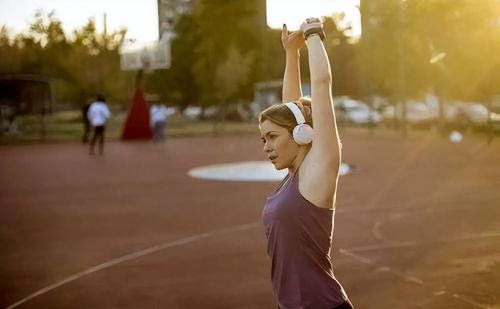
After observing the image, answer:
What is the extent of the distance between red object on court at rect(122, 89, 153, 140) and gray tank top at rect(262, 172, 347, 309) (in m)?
31.2

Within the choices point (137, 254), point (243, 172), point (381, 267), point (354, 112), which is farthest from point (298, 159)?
point (354, 112)

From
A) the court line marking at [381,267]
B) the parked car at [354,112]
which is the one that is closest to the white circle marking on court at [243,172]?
the court line marking at [381,267]

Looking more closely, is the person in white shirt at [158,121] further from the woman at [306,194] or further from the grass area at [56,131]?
the woman at [306,194]

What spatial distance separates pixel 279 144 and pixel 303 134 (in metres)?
0.11

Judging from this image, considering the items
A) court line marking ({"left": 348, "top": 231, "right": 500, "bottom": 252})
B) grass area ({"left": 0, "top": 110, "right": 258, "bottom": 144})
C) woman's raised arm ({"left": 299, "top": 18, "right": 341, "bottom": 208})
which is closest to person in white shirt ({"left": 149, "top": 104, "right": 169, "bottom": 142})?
grass area ({"left": 0, "top": 110, "right": 258, "bottom": 144})

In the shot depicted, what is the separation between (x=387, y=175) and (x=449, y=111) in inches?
684

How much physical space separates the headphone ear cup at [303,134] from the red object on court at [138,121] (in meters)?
31.2

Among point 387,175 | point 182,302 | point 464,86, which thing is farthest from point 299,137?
point 464,86

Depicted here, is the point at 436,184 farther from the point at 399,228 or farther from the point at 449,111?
the point at 449,111

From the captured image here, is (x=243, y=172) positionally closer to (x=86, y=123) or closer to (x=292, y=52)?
(x=292, y=52)

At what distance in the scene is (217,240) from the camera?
8547 mm

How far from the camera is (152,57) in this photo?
37.7m

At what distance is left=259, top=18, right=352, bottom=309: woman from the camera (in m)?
2.48

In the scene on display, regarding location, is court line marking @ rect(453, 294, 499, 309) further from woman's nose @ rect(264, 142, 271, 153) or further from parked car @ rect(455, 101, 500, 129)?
parked car @ rect(455, 101, 500, 129)
